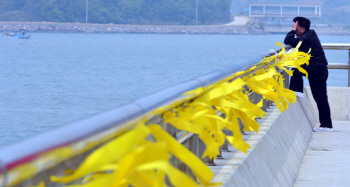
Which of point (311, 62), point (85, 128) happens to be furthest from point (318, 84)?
point (85, 128)

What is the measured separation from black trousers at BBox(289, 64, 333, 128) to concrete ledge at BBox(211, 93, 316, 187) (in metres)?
0.69

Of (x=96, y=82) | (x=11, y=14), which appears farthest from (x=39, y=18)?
(x=96, y=82)

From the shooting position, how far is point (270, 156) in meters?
4.93

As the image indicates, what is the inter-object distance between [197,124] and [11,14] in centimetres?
18897

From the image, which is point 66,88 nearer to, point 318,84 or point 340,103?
point 340,103

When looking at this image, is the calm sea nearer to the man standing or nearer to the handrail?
the man standing

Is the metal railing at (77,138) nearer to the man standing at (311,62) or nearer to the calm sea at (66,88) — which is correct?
the man standing at (311,62)

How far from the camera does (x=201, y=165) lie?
197cm

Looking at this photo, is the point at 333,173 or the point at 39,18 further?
the point at 39,18

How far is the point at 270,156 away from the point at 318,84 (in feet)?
14.4

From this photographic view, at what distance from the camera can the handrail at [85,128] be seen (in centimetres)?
136

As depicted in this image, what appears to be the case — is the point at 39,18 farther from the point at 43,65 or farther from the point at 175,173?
the point at 175,173

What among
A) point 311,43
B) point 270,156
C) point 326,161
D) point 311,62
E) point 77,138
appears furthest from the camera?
point 311,62

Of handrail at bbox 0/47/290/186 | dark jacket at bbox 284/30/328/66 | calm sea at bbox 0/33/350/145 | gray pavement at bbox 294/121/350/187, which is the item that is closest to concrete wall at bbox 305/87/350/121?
gray pavement at bbox 294/121/350/187
